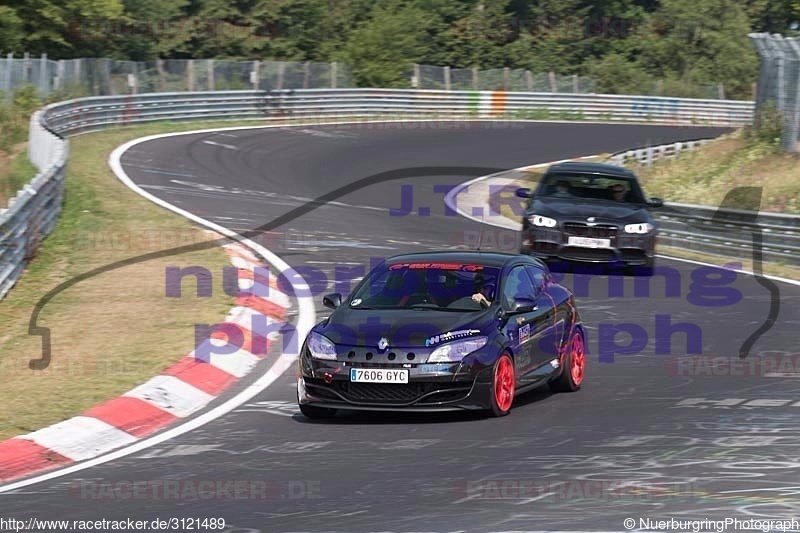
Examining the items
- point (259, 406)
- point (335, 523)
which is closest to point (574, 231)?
point (259, 406)

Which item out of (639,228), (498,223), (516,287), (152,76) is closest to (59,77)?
(152,76)

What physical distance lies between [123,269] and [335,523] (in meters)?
10.9

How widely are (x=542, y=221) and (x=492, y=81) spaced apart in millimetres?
42277

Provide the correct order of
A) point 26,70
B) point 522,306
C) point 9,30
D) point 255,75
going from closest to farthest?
point 522,306 < point 26,70 < point 255,75 < point 9,30

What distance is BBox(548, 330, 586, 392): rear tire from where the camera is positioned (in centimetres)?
1169

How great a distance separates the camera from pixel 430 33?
77.4 metres

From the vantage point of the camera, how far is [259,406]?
11.2 meters

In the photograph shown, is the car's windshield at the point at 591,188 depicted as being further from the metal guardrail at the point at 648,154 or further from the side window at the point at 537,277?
the metal guardrail at the point at 648,154

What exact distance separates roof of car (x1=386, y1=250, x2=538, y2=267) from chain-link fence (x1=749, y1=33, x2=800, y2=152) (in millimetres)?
19141

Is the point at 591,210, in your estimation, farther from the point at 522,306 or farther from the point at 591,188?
the point at 522,306

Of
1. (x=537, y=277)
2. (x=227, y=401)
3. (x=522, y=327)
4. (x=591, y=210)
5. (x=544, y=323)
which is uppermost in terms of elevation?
(x=537, y=277)

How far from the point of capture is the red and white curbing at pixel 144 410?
9.51 m

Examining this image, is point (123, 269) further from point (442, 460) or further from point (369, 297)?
point (442, 460)

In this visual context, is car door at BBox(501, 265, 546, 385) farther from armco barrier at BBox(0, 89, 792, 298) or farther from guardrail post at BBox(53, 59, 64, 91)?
guardrail post at BBox(53, 59, 64, 91)
